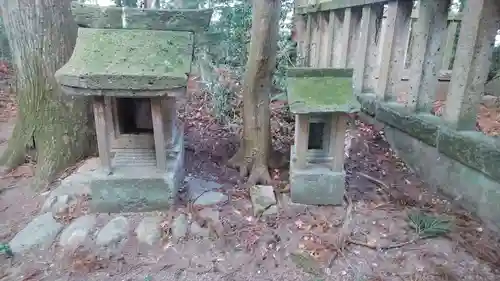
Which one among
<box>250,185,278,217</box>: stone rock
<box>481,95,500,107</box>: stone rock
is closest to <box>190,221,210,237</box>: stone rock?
<box>250,185,278,217</box>: stone rock

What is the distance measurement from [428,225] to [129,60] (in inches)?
109

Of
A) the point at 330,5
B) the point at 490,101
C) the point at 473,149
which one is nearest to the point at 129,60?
the point at 473,149

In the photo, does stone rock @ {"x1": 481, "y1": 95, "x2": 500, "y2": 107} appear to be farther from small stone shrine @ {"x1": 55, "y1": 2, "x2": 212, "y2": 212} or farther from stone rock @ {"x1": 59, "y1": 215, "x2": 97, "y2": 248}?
stone rock @ {"x1": 59, "y1": 215, "x2": 97, "y2": 248}

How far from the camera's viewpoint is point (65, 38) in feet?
11.7

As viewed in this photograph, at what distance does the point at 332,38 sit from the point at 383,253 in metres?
4.74

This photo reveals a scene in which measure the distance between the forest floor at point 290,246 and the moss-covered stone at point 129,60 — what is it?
3.85 ft

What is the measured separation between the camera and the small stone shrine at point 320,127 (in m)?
2.84

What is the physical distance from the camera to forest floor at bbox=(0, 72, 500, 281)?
243 centimetres

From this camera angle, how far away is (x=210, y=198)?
129 inches

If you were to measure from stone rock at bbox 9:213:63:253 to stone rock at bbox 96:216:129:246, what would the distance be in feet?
1.30

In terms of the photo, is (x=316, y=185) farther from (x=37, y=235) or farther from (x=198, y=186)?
(x=37, y=235)

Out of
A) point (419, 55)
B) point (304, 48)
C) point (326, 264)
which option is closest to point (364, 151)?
point (419, 55)

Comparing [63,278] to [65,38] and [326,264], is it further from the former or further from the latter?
[65,38]

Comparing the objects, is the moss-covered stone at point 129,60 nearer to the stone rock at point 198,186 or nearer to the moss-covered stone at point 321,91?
the moss-covered stone at point 321,91
